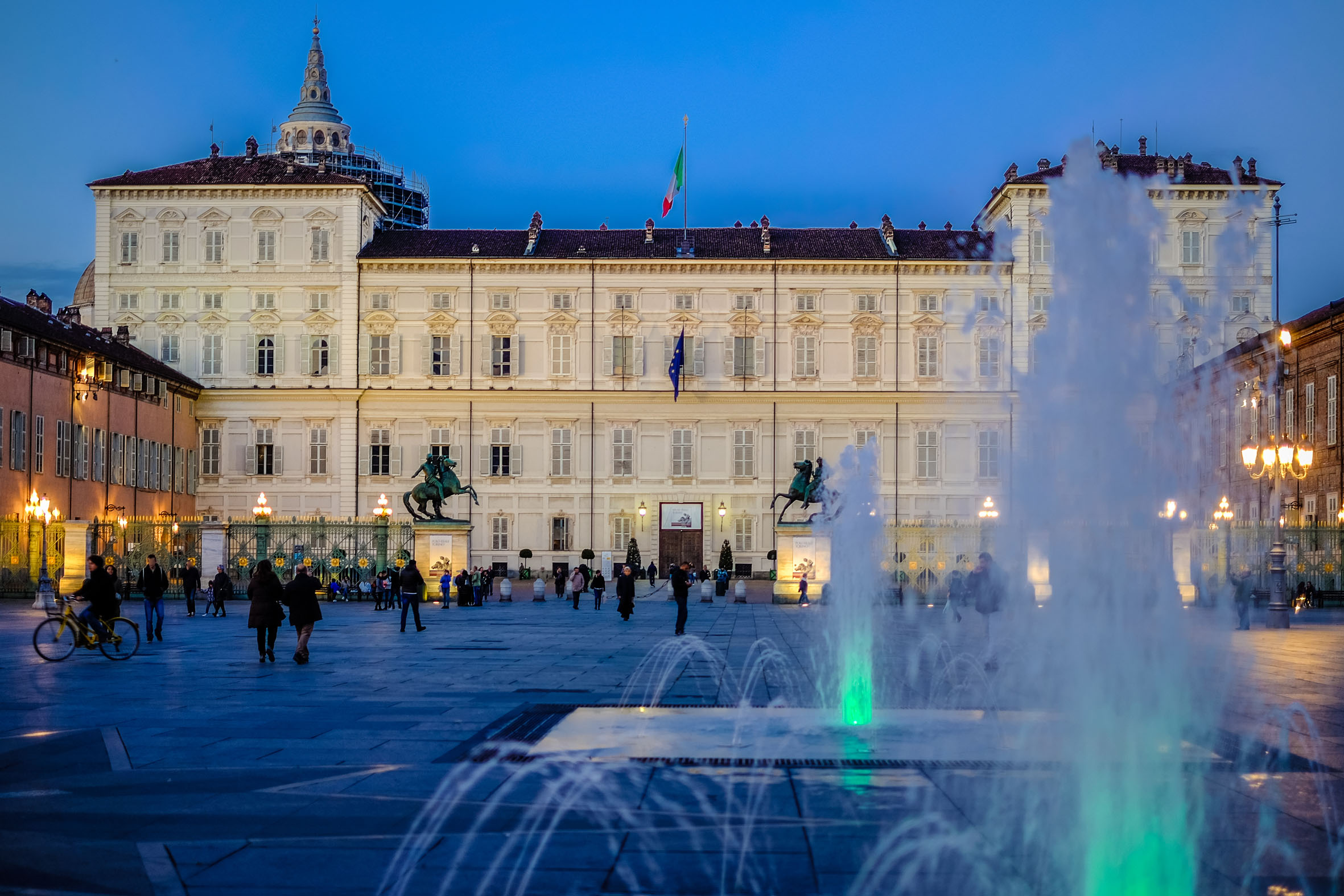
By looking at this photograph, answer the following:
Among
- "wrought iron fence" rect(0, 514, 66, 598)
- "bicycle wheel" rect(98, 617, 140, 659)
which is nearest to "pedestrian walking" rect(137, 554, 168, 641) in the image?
"bicycle wheel" rect(98, 617, 140, 659)

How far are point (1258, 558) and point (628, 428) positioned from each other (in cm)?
2914

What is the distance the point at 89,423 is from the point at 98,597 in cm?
3383

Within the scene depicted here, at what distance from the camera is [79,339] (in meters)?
49.4

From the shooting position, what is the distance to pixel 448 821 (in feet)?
25.3

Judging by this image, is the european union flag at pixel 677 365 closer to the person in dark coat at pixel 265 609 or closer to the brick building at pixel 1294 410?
the brick building at pixel 1294 410

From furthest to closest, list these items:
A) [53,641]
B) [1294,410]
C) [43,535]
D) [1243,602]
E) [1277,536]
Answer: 1. [1294,410]
2. [43,535]
3. [1277,536]
4. [1243,602]
5. [53,641]

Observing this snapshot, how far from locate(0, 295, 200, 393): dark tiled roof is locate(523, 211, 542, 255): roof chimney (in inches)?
614

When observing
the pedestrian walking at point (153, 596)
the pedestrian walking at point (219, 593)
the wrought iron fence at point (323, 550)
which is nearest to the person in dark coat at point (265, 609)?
the pedestrian walking at point (153, 596)

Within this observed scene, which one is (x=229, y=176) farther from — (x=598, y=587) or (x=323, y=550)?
(x=598, y=587)

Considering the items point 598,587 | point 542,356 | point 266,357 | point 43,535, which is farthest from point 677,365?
point 43,535

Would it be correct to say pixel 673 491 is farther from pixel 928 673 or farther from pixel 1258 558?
pixel 928 673

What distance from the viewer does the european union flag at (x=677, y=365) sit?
57312 millimetres

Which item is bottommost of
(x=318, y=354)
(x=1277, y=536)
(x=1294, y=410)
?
(x=1277, y=536)

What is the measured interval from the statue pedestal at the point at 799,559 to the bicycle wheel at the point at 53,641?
2283 centimetres
